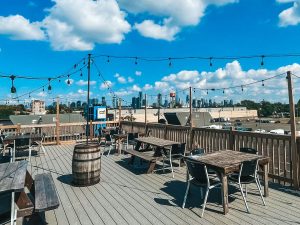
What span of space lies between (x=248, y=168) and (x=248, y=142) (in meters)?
2.09

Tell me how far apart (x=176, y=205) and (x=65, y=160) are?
16.9 feet

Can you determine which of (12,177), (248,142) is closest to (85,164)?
(12,177)

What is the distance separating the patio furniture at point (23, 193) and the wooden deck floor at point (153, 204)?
1.70 ft

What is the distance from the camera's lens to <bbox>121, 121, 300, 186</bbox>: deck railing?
17.0ft

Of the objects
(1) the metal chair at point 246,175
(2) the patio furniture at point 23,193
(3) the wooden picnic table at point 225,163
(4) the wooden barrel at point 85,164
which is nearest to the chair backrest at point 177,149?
(3) the wooden picnic table at point 225,163

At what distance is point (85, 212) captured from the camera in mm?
3979

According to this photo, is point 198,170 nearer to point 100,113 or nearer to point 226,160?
point 226,160

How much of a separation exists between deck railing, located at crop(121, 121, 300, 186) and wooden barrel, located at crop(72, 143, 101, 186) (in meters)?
3.40

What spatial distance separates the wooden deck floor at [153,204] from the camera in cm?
365

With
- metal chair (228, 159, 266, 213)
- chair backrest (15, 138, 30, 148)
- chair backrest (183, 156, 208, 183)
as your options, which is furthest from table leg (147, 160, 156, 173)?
chair backrest (15, 138, 30, 148)

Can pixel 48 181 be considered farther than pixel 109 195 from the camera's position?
No

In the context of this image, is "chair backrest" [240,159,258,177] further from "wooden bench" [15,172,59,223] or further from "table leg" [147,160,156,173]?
"wooden bench" [15,172,59,223]

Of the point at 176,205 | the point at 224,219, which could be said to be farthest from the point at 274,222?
the point at 176,205

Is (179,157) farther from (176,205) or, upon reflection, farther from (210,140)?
(176,205)
